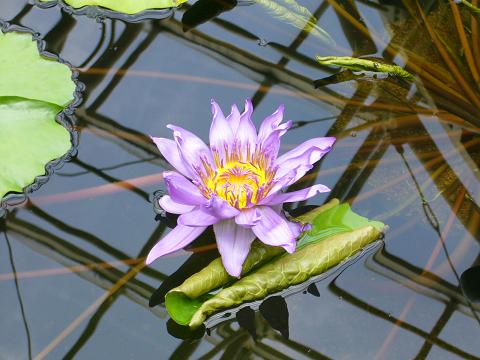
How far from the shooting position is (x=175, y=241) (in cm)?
188

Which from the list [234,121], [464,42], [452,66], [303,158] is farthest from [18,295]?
[464,42]

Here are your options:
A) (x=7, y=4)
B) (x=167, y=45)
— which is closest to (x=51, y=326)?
(x=167, y=45)

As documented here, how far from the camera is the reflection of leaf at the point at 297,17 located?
2.71m

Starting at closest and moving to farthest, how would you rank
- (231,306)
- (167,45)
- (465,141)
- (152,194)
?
(231,306)
(152,194)
(465,141)
(167,45)

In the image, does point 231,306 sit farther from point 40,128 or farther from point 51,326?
point 40,128

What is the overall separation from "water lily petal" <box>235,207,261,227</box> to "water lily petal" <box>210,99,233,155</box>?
218mm

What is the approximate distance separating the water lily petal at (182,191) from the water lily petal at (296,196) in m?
0.18

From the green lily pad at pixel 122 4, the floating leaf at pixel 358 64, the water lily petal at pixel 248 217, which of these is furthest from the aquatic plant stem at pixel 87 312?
the green lily pad at pixel 122 4

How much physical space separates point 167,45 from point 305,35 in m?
0.56

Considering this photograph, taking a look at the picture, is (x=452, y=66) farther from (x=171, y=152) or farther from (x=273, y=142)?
(x=171, y=152)

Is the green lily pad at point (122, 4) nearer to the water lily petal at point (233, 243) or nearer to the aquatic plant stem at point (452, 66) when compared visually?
the aquatic plant stem at point (452, 66)

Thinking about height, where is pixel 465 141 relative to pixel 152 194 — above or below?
above

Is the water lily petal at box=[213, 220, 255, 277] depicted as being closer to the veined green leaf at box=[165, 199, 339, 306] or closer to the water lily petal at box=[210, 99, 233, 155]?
the veined green leaf at box=[165, 199, 339, 306]

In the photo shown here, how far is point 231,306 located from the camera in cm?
188
